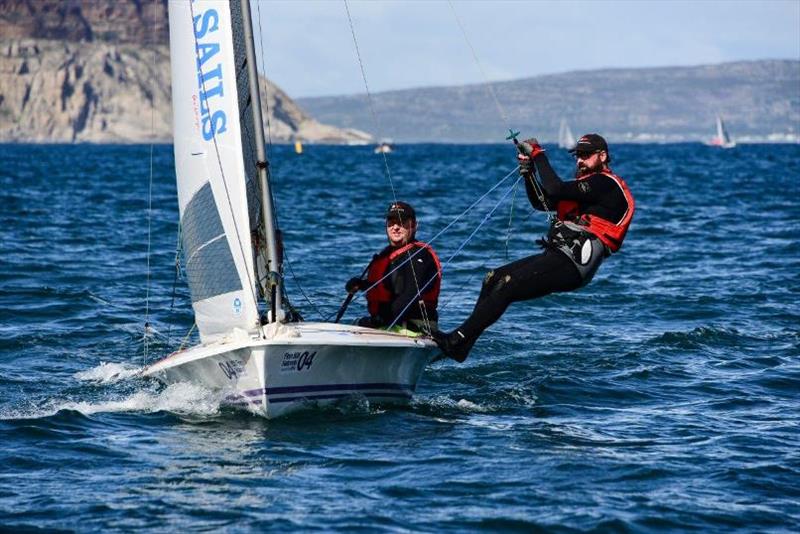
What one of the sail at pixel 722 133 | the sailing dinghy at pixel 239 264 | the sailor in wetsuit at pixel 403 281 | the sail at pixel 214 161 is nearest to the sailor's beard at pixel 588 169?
the sailor in wetsuit at pixel 403 281

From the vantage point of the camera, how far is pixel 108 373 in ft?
38.6

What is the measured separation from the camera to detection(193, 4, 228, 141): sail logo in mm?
9461

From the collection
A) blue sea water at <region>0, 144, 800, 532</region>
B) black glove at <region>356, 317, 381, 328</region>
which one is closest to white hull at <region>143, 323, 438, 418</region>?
blue sea water at <region>0, 144, 800, 532</region>

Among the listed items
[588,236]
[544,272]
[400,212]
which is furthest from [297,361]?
[588,236]

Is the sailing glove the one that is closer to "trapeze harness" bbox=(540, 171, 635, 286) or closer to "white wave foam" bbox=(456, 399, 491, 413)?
"trapeze harness" bbox=(540, 171, 635, 286)

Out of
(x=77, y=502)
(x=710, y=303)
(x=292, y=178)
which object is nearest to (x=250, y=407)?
(x=77, y=502)

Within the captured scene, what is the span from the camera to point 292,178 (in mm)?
56688

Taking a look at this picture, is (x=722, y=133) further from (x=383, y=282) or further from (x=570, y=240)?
(x=570, y=240)

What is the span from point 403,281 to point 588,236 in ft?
5.08

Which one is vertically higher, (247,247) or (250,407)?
(247,247)

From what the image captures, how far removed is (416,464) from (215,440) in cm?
149

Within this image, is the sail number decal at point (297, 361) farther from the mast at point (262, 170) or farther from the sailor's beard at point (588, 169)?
the sailor's beard at point (588, 169)

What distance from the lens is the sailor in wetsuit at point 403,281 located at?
10250 millimetres

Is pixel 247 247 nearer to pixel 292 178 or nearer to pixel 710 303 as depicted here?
pixel 710 303
